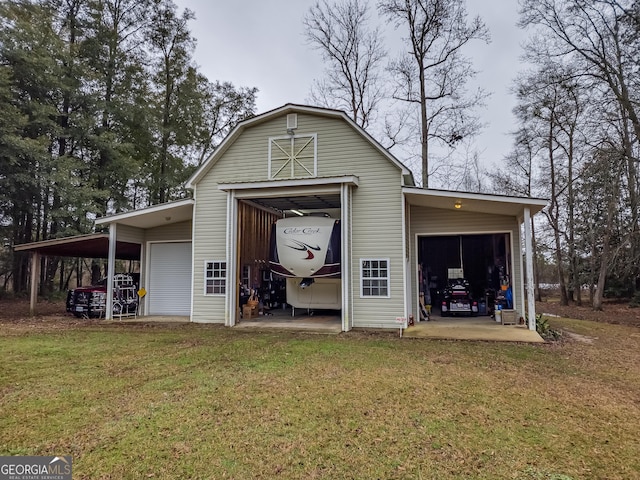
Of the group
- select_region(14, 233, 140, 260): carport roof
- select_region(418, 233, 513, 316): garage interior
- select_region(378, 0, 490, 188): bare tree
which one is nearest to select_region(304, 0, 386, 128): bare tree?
select_region(378, 0, 490, 188): bare tree

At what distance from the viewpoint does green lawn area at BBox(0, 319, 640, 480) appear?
9.64 feet

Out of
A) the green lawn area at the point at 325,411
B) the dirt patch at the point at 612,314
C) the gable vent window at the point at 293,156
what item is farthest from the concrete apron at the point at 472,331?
the dirt patch at the point at 612,314

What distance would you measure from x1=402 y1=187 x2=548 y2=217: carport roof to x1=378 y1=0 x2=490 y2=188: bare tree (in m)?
7.66

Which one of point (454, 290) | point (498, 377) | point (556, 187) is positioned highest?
point (556, 187)

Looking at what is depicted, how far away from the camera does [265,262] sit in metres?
12.8

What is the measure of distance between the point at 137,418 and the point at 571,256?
68.3ft

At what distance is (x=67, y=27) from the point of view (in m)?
17.0

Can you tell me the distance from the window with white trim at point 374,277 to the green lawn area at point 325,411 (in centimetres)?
222

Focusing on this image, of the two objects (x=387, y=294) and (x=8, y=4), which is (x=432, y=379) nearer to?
(x=387, y=294)

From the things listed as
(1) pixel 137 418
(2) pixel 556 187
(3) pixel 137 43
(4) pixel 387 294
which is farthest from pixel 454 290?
(3) pixel 137 43

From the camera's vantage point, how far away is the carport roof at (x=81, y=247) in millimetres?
10805

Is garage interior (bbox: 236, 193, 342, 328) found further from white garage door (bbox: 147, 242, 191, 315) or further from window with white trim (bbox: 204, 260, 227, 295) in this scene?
white garage door (bbox: 147, 242, 191, 315)

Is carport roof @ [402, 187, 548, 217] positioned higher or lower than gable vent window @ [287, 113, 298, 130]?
lower

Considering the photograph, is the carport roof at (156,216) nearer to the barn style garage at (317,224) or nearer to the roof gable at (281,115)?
the barn style garage at (317,224)
